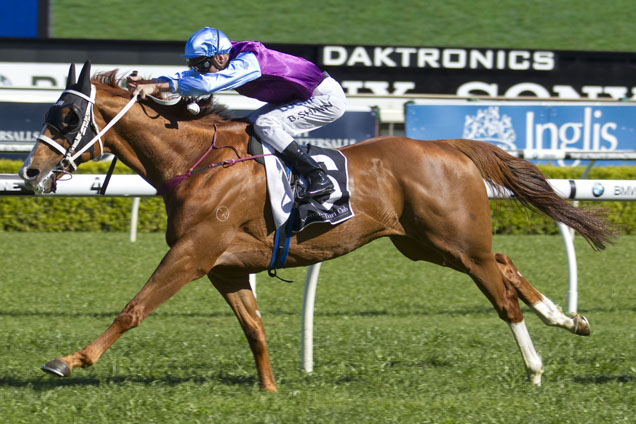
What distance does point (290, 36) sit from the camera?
20750mm

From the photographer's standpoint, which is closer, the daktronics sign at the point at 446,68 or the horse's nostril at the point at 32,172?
the horse's nostril at the point at 32,172

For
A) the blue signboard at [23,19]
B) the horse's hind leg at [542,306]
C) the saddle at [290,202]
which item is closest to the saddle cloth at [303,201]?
the saddle at [290,202]

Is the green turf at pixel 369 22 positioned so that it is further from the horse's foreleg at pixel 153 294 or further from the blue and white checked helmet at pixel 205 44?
the horse's foreleg at pixel 153 294

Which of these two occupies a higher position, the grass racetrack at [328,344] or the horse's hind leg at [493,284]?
the horse's hind leg at [493,284]

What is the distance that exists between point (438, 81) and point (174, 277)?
12756 mm

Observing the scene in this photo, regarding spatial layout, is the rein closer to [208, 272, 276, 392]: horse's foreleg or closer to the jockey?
the jockey

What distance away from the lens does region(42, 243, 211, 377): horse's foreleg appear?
399 cm

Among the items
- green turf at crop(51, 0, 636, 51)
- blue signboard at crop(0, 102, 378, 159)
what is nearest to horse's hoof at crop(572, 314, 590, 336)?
blue signboard at crop(0, 102, 378, 159)

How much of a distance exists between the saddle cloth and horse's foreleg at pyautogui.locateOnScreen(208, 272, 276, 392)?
0.42m

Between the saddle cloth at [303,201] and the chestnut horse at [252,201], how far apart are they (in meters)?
0.05

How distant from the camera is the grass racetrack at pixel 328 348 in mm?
3926

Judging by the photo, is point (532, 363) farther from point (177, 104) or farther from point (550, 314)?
point (177, 104)

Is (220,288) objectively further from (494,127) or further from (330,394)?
(494,127)

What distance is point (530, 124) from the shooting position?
12336 mm
